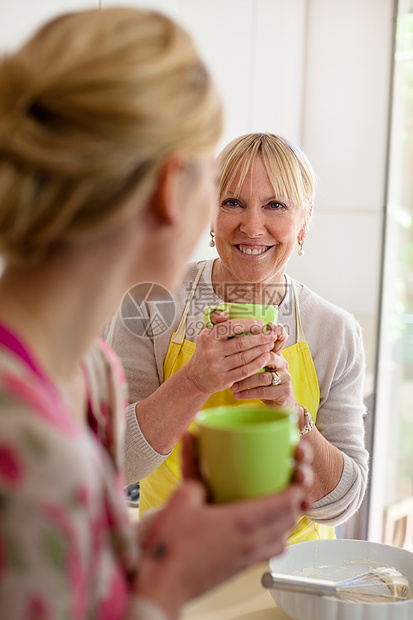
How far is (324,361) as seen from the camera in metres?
1.50

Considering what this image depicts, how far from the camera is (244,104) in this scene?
2.72 metres

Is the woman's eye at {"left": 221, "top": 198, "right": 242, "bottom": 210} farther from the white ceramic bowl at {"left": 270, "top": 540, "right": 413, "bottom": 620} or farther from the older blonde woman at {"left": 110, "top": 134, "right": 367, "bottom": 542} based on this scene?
the white ceramic bowl at {"left": 270, "top": 540, "right": 413, "bottom": 620}

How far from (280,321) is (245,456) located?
96 cm

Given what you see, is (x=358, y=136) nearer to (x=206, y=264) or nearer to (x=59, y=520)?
(x=206, y=264)

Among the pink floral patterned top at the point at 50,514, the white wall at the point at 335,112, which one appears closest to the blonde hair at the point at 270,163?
the pink floral patterned top at the point at 50,514

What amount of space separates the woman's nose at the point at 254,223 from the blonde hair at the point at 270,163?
Result: 0.19 feet

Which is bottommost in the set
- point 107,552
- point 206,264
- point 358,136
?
point 107,552

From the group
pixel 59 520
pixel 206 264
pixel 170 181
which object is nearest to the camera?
pixel 59 520

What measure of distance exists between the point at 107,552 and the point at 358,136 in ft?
9.53

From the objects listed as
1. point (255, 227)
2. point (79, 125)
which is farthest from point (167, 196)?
point (255, 227)

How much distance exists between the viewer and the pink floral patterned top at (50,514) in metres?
0.47

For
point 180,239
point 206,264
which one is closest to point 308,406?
point 206,264

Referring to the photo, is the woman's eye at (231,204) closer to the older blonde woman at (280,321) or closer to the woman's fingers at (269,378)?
the older blonde woman at (280,321)

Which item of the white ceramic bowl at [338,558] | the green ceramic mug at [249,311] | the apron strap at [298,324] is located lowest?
the white ceramic bowl at [338,558]
